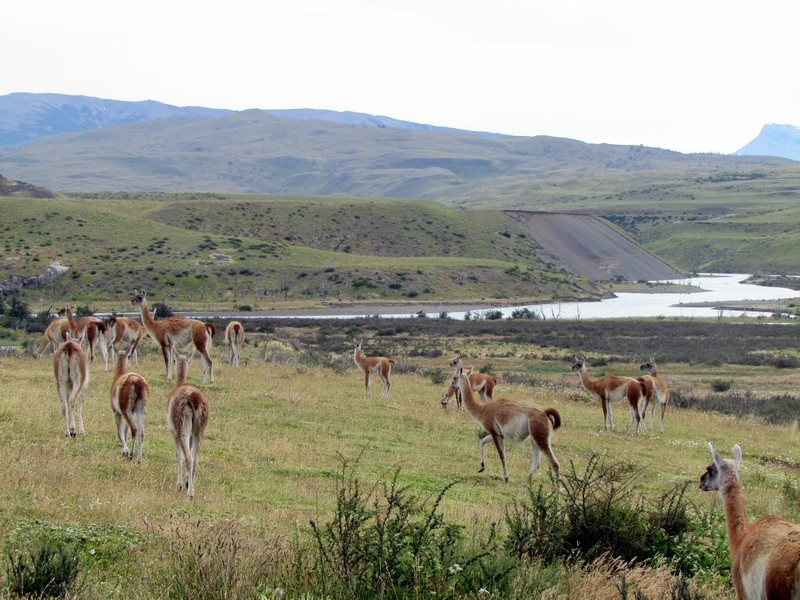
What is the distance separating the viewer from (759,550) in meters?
6.73

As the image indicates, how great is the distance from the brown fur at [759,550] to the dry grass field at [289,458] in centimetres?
117

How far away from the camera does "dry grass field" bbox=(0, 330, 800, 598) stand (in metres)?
9.26

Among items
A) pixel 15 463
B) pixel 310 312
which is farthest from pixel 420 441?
pixel 310 312

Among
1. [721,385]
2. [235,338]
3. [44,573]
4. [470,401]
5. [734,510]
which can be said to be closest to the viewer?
[44,573]

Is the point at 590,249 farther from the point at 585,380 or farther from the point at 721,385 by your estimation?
the point at 585,380

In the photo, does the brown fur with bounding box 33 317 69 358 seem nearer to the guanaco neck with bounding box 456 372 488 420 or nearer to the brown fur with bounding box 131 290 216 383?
the brown fur with bounding box 131 290 216 383

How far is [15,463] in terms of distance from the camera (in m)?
11.6

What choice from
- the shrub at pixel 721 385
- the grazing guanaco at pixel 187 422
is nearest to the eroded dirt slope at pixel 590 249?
the shrub at pixel 721 385

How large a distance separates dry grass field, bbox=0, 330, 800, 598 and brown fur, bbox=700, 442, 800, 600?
1.17 m

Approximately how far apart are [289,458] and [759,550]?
9.45 metres

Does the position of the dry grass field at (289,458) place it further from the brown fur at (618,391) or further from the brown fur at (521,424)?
the brown fur at (618,391)

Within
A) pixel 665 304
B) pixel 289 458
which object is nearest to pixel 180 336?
pixel 289 458

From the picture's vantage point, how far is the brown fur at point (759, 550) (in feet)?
21.1

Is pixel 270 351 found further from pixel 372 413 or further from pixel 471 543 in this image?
pixel 471 543
